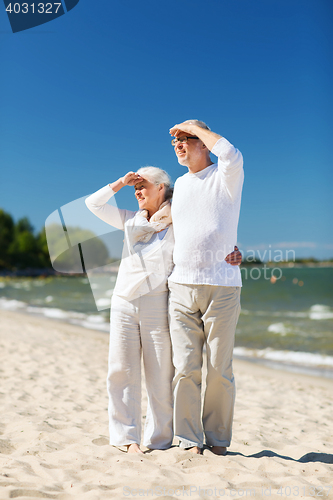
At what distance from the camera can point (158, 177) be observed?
272 cm

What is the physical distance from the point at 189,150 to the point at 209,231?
21.9 inches

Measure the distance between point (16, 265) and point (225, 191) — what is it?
78.0 metres

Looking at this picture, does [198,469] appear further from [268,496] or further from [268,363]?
[268,363]

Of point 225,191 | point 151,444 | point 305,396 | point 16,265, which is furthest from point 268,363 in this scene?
point 16,265

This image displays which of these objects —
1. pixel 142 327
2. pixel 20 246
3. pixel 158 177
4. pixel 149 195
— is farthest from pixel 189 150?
pixel 20 246

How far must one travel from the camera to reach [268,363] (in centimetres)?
862

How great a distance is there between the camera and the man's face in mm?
2521

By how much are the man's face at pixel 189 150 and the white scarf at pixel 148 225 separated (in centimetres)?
35

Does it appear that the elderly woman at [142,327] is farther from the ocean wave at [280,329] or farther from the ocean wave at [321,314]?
the ocean wave at [321,314]

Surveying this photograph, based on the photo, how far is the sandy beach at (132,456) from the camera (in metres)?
2.08

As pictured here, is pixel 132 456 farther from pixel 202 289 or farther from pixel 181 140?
pixel 181 140

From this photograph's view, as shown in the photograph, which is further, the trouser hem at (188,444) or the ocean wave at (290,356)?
the ocean wave at (290,356)

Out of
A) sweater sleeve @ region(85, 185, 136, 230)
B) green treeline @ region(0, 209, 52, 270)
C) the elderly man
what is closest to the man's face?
the elderly man

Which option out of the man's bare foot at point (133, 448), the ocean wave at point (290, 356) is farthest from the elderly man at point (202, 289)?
the ocean wave at point (290, 356)
